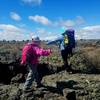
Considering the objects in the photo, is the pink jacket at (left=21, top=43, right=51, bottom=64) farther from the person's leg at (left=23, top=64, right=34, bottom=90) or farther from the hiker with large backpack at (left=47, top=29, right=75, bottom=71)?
the hiker with large backpack at (left=47, top=29, right=75, bottom=71)

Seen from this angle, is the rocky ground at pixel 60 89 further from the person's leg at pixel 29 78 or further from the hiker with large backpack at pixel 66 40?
the hiker with large backpack at pixel 66 40

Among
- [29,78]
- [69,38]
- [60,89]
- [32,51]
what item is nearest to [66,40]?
[69,38]

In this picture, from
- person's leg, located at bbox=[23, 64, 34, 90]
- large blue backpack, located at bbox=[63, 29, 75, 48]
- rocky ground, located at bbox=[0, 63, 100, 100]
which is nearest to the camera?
rocky ground, located at bbox=[0, 63, 100, 100]

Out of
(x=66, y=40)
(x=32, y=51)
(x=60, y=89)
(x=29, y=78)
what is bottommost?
(x=60, y=89)

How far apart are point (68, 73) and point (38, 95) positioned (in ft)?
14.7

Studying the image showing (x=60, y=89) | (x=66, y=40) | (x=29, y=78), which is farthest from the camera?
(x=66, y=40)

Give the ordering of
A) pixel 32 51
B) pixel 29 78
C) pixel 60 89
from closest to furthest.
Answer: pixel 32 51, pixel 29 78, pixel 60 89

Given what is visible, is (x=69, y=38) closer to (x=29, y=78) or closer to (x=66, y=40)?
(x=66, y=40)

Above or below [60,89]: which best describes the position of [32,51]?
above

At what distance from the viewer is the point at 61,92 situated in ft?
37.8

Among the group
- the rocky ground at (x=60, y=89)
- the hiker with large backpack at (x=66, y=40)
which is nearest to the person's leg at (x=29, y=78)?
the rocky ground at (x=60, y=89)

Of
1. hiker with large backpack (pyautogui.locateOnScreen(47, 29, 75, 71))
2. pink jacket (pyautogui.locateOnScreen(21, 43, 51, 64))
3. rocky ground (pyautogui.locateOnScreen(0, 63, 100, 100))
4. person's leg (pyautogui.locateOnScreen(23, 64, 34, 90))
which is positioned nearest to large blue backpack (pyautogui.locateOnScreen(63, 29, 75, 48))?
hiker with large backpack (pyautogui.locateOnScreen(47, 29, 75, 71))

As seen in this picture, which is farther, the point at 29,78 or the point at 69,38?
the point at 69,38

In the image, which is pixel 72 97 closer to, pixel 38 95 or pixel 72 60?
pixel 38 95
